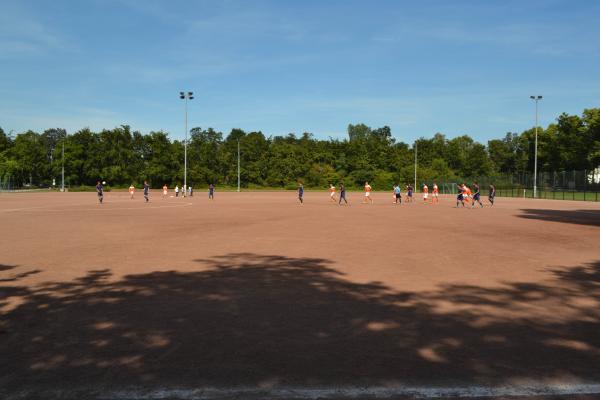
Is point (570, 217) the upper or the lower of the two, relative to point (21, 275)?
upper

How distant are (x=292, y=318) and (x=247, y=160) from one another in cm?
9822

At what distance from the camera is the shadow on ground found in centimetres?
427

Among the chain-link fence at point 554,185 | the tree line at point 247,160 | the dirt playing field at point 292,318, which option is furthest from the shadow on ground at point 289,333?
the tree line at point 247,160

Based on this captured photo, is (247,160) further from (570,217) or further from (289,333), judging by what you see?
(289,333)

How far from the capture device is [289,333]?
5418mm

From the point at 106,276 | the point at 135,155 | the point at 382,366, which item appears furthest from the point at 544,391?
the point at 135,155

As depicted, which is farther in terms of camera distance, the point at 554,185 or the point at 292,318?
the point at 554,185

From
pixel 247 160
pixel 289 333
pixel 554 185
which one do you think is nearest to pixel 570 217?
pixel 289 333

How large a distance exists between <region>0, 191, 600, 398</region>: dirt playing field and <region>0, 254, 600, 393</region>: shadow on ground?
0.08ft

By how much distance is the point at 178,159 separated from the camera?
93688 millimetres

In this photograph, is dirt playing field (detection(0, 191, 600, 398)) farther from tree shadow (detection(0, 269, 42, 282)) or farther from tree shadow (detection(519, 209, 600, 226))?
tree shadow (detection(519, 209, 600, 226))

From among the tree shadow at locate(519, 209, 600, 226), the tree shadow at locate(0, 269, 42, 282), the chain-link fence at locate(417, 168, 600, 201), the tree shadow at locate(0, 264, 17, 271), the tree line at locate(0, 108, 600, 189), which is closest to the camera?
the tree shadow at locate(0, 269, 42, 282)

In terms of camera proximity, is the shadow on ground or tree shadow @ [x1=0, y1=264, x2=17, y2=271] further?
tree shadow @ [x1=0, y1=264, x2=17, y2=271]

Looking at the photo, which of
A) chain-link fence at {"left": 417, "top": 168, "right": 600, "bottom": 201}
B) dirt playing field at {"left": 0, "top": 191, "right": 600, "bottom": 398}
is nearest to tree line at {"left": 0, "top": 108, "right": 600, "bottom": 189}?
chain-link fence at {"left": 417, "top": 168, "right": 600, "bottom": 201}
